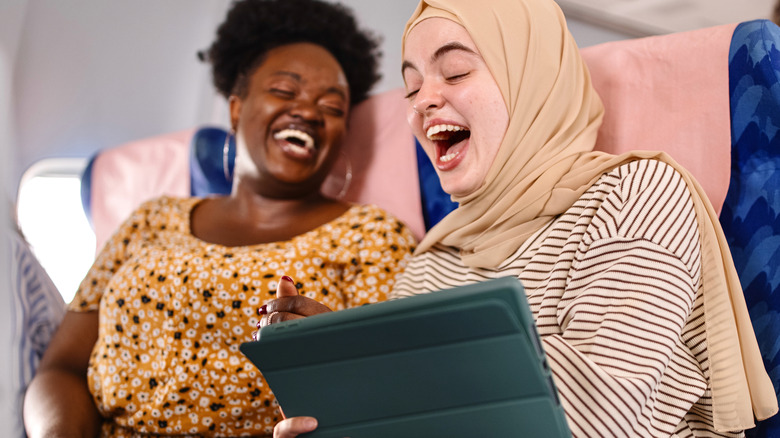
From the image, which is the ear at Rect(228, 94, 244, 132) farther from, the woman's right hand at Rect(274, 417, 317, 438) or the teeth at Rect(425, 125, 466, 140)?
the woman's right hand at Rect(274, 417, 317, 438)

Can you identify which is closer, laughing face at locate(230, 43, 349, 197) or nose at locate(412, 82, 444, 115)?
nose at locate(412, 82, 444, 115)

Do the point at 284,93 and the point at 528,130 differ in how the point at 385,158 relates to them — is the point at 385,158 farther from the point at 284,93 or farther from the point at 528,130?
the point at 528,130

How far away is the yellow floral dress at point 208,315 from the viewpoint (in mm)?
1268

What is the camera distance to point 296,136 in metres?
1.49

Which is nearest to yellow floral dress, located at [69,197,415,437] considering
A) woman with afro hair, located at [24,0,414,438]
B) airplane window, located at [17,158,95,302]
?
woman with afro hair, located at [24,0,414,438]

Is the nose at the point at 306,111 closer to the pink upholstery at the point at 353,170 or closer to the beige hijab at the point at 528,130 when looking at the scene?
the pink upholstery at the point at 353,170

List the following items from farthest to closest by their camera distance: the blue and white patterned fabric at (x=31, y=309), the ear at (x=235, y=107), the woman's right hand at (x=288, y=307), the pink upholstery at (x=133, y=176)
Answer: the pink upholstery at (x=133, y=176), the ear at (x=235, y=107), the blue and white patterned fabric at (x=31, y=309), the woman's right hand at (x=288, y=307)

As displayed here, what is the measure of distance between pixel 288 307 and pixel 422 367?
24 centimetres

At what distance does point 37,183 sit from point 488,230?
5.97 feet

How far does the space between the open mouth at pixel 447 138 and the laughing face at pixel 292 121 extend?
17.4 inches

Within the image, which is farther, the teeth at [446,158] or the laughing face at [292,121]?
the laughing face at [292,121]

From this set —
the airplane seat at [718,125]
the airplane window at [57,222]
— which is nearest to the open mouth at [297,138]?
the airplane seat at [718,125]

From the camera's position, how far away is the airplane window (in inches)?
88.4

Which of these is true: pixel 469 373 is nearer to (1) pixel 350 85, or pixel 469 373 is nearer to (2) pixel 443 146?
(2) pixel 443 146
